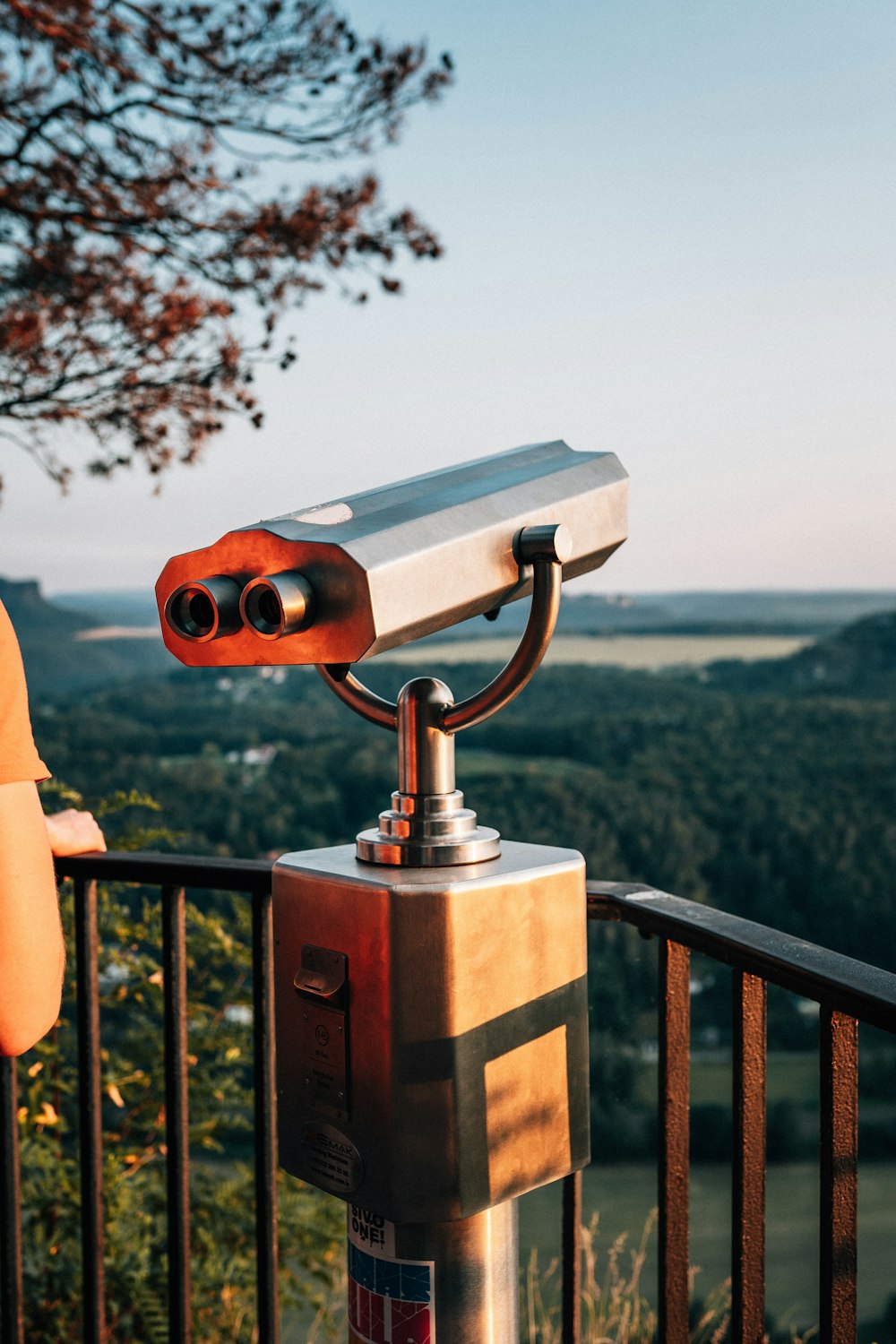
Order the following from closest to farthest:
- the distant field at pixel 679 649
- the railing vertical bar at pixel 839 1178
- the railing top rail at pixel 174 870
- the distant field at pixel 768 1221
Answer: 1. the railing vertical bar at pixel 839 1178
2. the railing top rail at pixel 174 870
3. the distant field at pixel 768 1221
4. the distant field at pixel 679 649

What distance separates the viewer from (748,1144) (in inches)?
42.9

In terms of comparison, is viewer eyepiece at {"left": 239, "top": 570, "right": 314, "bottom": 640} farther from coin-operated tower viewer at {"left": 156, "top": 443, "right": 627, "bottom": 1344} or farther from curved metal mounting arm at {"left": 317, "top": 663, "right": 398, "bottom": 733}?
curved metal mounting arm at {"left": 317, "top": 663, "right": 398, "bottom": 733}

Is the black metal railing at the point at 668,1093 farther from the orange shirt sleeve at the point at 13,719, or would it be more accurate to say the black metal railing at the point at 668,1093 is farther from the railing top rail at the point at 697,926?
the orange shirt sleeve at the point at 13,719

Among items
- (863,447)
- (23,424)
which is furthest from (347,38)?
(863,447)

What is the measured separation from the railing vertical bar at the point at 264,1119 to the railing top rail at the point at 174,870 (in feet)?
0.13

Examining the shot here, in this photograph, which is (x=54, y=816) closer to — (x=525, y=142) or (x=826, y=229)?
(x=525, y=142)

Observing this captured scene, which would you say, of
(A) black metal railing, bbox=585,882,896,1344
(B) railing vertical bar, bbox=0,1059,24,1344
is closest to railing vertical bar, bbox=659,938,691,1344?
(A) black metal railing, bbox=585,882,896,1344

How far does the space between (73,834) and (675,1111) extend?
856 mm

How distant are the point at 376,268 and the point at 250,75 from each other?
0.70 m

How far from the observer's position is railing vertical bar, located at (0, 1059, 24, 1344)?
1.54 metres

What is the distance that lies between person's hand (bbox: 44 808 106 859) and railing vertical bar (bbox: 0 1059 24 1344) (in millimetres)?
331

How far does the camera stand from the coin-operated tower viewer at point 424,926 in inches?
30.4

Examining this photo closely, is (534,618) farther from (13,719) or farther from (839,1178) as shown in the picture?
(839,1178)

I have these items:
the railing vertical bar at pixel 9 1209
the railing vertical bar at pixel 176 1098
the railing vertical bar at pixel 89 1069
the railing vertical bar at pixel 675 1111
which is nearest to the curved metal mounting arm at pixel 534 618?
the railing vertical bar at pixel 675 1111
